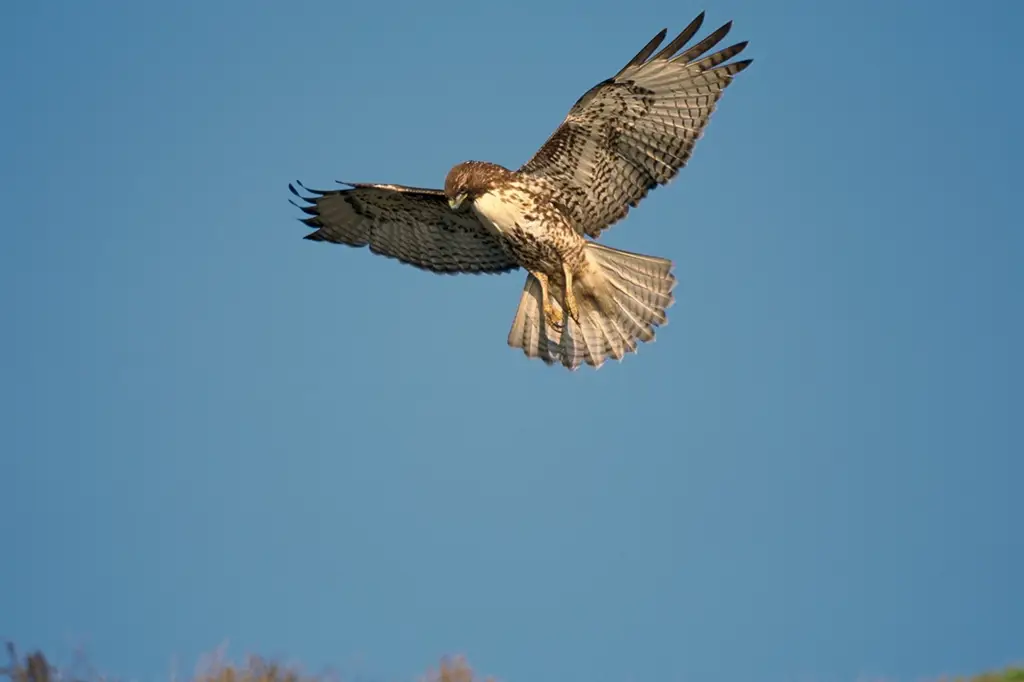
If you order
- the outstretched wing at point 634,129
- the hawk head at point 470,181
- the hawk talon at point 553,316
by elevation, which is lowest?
the hawk talon at point 553,316

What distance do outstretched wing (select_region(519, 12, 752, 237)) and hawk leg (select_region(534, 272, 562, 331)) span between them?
1.82 feet

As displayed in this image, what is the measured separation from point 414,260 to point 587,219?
1811 mm

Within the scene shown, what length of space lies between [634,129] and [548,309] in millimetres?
1721

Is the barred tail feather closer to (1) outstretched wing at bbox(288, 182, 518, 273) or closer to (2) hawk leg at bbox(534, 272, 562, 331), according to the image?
(2) hawk leg at bbox(534, 272, 562, 331)

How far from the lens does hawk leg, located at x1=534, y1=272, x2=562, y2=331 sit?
10.2 m

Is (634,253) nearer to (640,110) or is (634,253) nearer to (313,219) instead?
(640,110)

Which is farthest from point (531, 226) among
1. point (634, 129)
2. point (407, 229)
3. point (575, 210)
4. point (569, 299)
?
point (407, 229)

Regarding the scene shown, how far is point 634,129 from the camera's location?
9.46m

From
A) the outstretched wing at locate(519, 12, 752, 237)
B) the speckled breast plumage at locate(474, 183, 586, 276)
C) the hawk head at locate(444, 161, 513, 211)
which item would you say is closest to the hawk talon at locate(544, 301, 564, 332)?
the speckled breast plumage at locate(474, 183, 586, 276)

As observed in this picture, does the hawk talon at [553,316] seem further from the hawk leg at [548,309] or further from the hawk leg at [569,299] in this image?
the hawk leg at [569,299]

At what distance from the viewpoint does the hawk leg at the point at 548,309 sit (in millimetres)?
10211

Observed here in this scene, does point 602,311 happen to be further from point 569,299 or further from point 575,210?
point 575,210

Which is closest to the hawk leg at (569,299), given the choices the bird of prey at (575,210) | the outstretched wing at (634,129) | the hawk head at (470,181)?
the bird of prey at (575,210)

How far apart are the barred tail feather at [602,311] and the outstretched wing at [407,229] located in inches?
22.0
